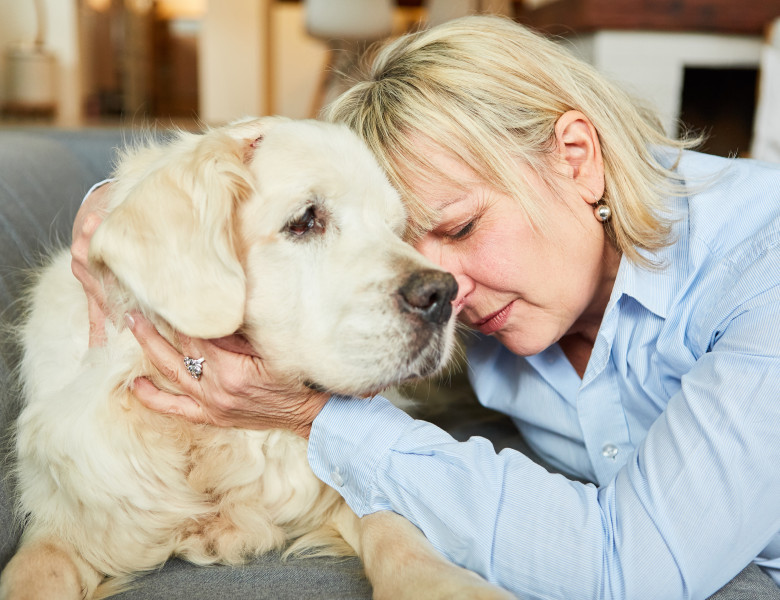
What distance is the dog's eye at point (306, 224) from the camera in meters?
1.20

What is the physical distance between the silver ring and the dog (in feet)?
0.16

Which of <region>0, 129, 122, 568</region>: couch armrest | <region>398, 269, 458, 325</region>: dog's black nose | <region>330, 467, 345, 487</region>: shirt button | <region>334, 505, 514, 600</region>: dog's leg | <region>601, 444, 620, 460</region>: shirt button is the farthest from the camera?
<region>601, 444, 620, 460</region>: shirt button

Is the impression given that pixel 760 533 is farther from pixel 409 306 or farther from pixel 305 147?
pixel 305 147

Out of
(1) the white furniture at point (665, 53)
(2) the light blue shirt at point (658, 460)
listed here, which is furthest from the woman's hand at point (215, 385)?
(1) the white furniture at point (665, 53)

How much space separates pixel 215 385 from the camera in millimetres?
1205

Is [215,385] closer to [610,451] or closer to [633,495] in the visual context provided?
[633,495]

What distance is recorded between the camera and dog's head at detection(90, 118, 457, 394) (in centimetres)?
107

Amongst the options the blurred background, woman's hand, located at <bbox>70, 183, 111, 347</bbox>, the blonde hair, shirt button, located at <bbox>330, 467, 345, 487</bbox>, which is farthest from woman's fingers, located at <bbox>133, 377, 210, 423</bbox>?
the blurred background

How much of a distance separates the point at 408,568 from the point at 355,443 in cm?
22

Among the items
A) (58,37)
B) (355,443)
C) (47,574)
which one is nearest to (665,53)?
(355,443)

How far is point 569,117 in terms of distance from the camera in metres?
1.41

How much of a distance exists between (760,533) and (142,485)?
3.10 feet

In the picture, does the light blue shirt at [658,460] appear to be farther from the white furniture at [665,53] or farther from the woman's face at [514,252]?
the white furniture at [665,53]

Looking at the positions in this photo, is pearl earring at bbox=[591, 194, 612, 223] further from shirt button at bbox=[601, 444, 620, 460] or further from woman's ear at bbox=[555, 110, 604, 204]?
shirt button at bbox=[601, 444, 620, 460]
